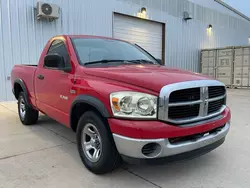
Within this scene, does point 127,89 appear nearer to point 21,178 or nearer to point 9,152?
point 21,178

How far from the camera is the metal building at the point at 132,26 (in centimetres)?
Answer: 837

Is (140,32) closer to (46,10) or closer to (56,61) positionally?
(46,10)

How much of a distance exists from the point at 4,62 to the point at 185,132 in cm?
A: 782

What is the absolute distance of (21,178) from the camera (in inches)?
109

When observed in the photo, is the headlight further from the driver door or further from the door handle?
the door handle

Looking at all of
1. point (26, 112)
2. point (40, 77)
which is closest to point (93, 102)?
point (40, 77)

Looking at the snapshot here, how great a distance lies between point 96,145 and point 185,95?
1.26 m

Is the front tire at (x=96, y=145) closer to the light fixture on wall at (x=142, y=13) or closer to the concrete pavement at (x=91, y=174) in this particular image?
the concrete pavement at (x=91, y=174)

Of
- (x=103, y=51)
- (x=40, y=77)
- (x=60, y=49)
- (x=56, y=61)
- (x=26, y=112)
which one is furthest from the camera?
(x=26, y=112)

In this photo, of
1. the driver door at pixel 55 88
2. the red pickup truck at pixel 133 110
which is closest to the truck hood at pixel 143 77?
the red pickup truck at pixel 133 110

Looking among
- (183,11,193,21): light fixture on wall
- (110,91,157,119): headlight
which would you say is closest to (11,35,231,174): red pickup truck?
(110,91,157,119): headlight

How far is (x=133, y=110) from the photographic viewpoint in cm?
239

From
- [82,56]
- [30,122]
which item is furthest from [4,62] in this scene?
[82,56]

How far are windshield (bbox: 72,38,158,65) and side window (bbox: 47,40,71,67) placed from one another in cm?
19
